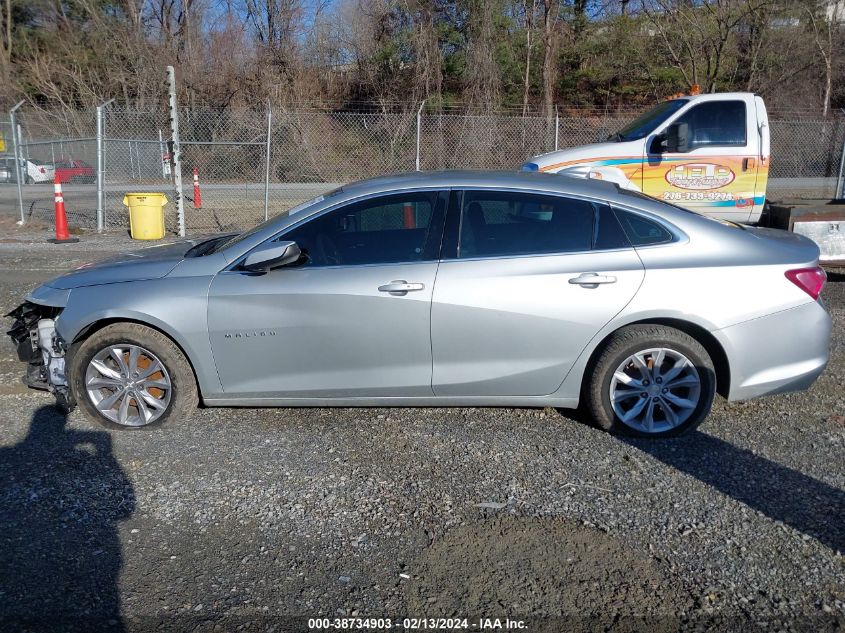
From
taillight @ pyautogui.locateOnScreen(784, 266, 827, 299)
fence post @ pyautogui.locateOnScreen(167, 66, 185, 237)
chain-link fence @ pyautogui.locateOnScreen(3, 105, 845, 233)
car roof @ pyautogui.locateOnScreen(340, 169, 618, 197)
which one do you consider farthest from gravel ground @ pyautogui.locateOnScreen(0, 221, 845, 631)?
chain-link fence @ pyautogui.locateOnScreen(3, 105, 845, 233)

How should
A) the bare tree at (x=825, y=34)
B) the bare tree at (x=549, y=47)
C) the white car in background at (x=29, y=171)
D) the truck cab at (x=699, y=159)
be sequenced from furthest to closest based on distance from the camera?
the bare tree at (x=549, y=47) → the bare tree at (x=825, y=34) → the white car in background at (x=29, y=171) → the truck cab at (x=699, y=159)

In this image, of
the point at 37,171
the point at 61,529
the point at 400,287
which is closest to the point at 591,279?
the point at 400,287

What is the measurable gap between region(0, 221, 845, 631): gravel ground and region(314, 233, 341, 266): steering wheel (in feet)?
3.50

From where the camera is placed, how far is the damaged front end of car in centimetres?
480

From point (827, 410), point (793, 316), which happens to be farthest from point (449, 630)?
point (827, 410)

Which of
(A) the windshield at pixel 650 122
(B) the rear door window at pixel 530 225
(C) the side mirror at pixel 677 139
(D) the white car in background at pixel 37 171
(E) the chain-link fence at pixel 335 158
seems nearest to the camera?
(B) the rear door window at pixel 530 225

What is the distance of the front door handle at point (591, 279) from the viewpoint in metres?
4.41

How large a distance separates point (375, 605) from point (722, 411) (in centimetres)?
301

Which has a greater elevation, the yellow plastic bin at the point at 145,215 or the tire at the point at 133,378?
the yellow plastic bin at the point at 145,215

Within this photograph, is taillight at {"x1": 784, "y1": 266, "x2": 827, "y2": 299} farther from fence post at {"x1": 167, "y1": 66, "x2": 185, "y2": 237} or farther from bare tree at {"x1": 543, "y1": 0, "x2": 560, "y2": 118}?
bare tree at {"x1": 543, "y1": 0, "x2": 560, "y2": 118}

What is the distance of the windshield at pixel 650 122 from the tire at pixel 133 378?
6659mm

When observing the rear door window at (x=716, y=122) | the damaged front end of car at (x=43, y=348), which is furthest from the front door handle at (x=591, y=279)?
the rear door window at (x=716, y=122)

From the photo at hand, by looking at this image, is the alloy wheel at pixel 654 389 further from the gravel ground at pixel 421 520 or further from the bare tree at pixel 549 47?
the bare tree at pixel 549 47

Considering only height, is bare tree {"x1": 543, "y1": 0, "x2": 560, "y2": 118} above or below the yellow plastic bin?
above
